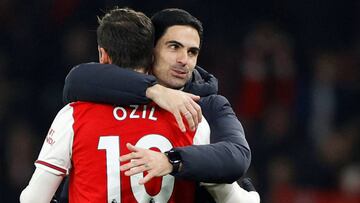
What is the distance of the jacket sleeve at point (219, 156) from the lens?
3211 millimetres

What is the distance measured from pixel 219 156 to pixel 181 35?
640 millimetres

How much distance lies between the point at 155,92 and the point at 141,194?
0.34 m

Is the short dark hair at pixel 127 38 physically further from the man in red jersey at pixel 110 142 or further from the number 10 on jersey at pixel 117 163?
the number 10 on jersey at pixel 117 163

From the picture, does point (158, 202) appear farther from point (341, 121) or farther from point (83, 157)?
point (341, 121)

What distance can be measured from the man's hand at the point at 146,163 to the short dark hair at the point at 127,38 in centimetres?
37

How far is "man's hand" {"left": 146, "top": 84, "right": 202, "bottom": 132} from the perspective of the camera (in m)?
3.30

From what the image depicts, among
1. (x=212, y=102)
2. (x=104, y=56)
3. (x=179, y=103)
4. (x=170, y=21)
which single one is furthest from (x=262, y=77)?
(x=179, y=103)

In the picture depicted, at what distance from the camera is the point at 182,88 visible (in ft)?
12.1

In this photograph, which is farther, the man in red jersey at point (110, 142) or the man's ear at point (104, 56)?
the man's ear at point (104, 56)

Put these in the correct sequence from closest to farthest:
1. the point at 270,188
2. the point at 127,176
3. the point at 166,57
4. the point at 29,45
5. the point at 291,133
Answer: the point at 127,176
the point at 166,57
the point at 270,188
the point at 291,133
the point at 29,45

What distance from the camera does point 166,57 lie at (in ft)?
12.1

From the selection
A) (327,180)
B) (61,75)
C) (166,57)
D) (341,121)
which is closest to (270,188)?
(327,180)

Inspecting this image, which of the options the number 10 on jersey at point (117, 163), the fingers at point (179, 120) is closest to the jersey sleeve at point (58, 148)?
the number 10 on jersey at point (117, 163)

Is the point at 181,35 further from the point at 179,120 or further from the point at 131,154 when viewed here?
the point at 131,154
